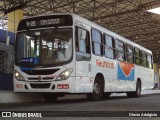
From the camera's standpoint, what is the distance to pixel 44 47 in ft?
41.4

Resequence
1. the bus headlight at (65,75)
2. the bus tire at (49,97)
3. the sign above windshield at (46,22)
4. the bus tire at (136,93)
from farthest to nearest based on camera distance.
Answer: the bus tire at (136,93) → the bus tire at (49,97) → the sign above windshield at (46,22) → the bus headlight at (65,75)

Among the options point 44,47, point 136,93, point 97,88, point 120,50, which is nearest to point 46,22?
point 44,47

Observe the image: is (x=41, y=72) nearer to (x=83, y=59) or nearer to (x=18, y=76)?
(x=18, y=76)

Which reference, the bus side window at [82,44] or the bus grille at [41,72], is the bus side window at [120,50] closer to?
the bus side window at [82,44]

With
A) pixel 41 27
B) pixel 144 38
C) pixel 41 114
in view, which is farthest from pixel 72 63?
pixel 144 38

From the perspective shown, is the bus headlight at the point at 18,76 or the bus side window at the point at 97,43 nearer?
the bus headlight at the point at 18,76

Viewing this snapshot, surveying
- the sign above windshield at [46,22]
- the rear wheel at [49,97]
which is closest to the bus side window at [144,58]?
the rear wheel at [49,97]

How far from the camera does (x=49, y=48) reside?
41.2 feet

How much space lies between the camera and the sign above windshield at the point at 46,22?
12.7m

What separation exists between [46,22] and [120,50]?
5341mm

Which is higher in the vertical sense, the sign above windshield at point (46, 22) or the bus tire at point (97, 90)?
the sign above windshield at point (46, 22)

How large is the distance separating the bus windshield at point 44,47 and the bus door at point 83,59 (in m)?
0.39

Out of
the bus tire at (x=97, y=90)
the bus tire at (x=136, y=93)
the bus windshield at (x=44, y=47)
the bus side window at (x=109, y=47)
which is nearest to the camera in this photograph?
the bus windshield at (x=44, y=47)

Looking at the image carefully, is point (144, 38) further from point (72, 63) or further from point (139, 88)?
point (72, 63)
